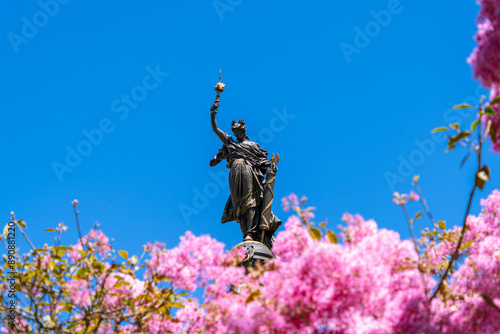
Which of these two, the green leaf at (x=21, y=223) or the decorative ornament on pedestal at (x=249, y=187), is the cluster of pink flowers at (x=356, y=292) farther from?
the decorative ornament on pedestal at (x=249, y=187)

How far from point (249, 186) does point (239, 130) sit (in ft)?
3.81

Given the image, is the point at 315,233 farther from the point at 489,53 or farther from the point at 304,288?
the point at 489,53

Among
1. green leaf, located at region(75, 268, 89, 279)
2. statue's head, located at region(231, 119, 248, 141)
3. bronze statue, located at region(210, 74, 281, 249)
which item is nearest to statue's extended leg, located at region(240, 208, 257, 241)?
bronze statue, located at region(210, 74, 281, 249)

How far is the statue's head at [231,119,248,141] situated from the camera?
393 inches

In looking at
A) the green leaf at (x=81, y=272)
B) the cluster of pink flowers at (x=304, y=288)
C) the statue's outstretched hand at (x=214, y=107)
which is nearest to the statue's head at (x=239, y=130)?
the statue's outstretched hand at (x=214, y=107)

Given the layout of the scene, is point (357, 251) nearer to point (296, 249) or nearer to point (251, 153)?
point (296, 249)

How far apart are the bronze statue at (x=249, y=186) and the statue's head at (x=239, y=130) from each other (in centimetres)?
2

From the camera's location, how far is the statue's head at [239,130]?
998cm

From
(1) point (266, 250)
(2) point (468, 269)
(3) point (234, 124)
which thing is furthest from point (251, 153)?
(2) point (468, 269)

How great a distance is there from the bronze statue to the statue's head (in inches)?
0.7

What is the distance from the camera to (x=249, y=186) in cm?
937

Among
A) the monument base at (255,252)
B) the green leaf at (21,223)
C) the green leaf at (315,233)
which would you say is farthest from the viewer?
the monument base at (255,252)

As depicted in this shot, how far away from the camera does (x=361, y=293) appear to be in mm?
4188

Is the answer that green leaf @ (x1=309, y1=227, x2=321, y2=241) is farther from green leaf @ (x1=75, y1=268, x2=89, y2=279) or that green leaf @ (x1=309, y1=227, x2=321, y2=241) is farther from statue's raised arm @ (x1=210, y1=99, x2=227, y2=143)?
statue's raised arm @ (x1=210, y1=99, x2=227, y2=143)
